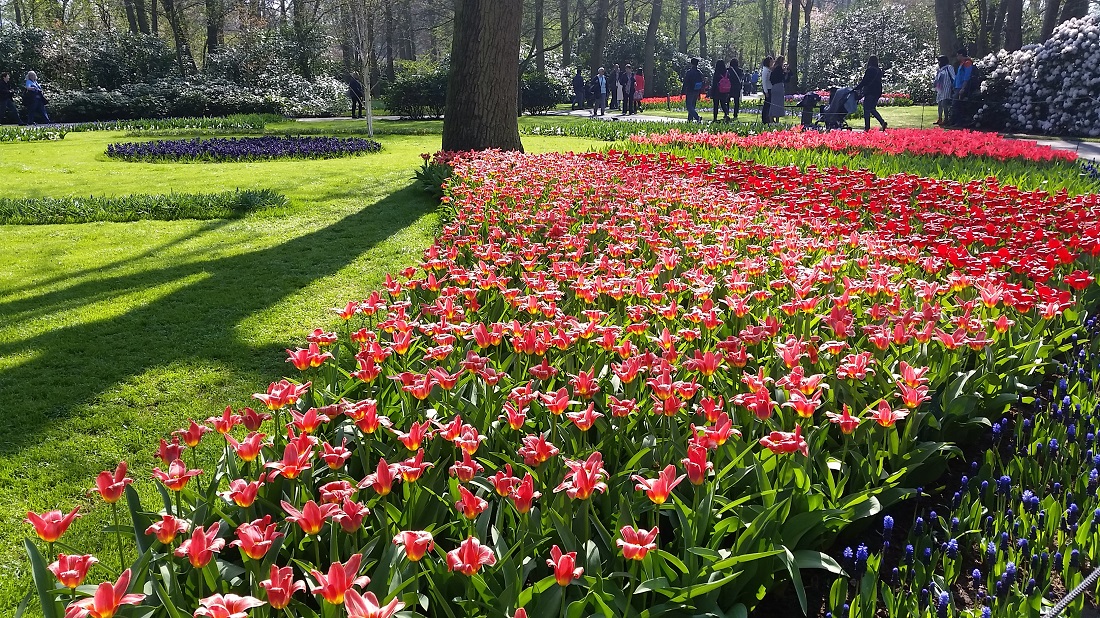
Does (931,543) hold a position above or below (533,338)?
below

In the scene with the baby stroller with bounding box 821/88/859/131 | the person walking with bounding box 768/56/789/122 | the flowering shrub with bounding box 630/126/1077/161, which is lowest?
the flowering shrub with bounding box 630/126/1077/161

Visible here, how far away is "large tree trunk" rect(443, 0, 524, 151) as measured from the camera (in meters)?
8.92

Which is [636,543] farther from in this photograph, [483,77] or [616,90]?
[616,90]

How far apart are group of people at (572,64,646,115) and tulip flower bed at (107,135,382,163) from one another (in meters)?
12.6

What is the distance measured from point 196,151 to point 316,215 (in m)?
7.00

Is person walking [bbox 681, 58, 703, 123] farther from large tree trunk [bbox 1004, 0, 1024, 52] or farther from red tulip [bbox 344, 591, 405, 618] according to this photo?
red tulip [bbox 344, 591, 405, 618]

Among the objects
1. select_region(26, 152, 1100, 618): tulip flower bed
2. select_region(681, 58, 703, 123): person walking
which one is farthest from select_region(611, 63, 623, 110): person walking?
select_region(26, 152, 1100, 618): tulip flower bed

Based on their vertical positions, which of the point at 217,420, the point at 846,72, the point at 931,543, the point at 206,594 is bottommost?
the point at 931,543

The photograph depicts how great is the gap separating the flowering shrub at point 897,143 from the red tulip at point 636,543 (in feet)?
30.8

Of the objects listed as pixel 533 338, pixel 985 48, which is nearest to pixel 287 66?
pixel 985 48

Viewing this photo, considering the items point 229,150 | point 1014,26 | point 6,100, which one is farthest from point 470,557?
point 1014,26

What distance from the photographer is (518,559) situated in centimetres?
175

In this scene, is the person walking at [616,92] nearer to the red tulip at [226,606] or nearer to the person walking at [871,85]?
the person walking at [871,85]

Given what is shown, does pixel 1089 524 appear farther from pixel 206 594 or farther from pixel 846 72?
pixel 846 72
